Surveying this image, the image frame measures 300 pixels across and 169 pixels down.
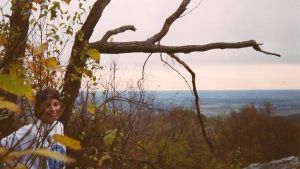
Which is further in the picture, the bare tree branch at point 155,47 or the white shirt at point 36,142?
the bare tree branch at point 155,47

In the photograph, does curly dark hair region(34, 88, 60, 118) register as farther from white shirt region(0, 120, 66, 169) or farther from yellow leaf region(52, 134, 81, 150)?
yellow leaf region(52, 134, 81, 150)

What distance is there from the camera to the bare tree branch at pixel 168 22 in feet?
21.9

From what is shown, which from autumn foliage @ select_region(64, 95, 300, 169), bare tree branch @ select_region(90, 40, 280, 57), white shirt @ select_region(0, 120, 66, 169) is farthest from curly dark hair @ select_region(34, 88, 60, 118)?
bare tree branch @ select_region(90, 40, 280, 57)

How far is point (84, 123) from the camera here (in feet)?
23.3

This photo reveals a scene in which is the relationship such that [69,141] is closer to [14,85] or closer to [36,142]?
[14,85]

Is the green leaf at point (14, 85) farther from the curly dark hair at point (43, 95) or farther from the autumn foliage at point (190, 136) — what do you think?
the autumn foliage at point (190, 136)

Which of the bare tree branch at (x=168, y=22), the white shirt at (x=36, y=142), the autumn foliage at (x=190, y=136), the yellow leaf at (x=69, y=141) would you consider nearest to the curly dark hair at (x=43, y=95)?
the white shirt at (x=36, y=142)

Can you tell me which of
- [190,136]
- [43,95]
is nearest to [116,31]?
[43,95]

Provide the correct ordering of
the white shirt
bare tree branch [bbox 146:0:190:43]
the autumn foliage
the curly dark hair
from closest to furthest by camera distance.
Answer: the white shirt, the curly dark hair, bare tree branch [bbox 146:0:190:43], the autumn foliage

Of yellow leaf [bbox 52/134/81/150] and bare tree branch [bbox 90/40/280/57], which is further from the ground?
bare tree branch [bbox 90/40/280/57]

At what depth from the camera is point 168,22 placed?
6883 mm

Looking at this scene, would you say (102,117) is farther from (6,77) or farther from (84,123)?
(6,77)

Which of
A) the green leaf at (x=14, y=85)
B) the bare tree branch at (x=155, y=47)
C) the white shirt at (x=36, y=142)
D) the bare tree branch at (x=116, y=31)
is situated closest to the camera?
the green leaf at (x=14, y=85)

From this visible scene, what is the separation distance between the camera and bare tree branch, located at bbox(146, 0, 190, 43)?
6.66 meters
